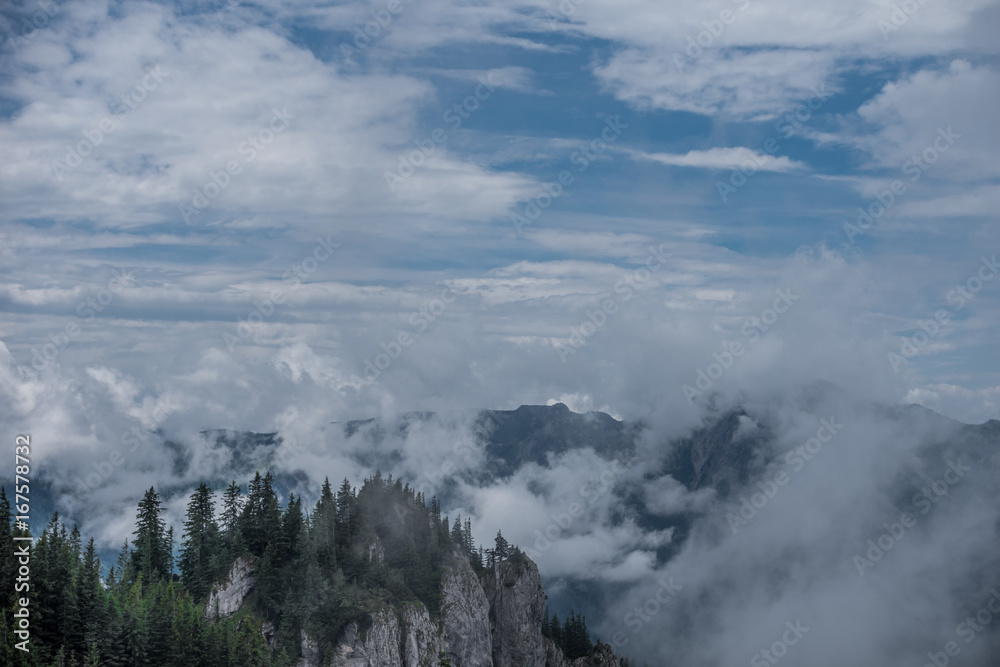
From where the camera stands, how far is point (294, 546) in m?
154

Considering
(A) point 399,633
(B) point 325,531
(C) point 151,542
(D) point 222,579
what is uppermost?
(C) point 151,542

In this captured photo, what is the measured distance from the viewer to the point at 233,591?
477 feet

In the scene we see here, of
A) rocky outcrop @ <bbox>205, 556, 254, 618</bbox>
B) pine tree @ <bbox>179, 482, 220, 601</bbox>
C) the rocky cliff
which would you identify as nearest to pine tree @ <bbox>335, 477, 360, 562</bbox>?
the rocky cliff

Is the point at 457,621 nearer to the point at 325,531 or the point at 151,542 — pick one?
the point at 325,531

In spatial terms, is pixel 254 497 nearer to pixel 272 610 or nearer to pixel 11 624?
pixel 272 610

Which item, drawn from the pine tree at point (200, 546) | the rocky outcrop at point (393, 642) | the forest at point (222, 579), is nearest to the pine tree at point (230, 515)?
the forest at point (222, 579)

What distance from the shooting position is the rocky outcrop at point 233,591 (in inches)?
5507

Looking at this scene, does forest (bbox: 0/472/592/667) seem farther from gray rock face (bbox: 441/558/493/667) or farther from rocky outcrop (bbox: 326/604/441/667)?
gray rock face (bbox: 441/558/493/667)

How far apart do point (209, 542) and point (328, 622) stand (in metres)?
28.1

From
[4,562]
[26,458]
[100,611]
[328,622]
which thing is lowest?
[328,622]

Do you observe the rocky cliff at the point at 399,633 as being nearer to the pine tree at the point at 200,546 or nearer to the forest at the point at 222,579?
the forest at the point at 222,579

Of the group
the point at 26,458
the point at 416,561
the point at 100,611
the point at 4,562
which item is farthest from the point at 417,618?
the point at 26,458

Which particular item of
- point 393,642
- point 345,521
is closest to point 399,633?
point 393,642

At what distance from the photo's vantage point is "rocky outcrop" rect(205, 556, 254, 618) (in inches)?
5507
